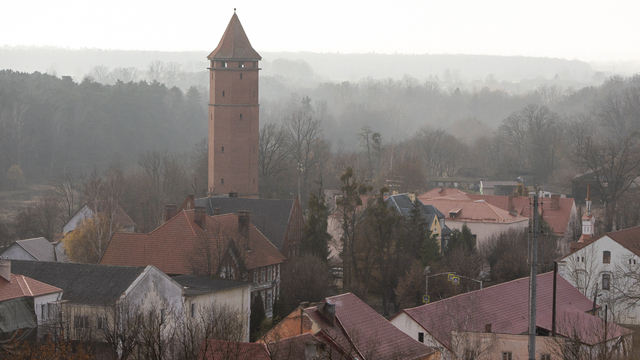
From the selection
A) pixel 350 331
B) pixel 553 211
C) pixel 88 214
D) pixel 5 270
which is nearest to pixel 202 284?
pixel 5 270

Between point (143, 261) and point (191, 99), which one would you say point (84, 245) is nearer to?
point (143, 261)

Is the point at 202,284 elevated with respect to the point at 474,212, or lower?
elevated

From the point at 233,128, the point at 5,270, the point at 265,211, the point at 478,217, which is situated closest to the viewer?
the point at 5,270

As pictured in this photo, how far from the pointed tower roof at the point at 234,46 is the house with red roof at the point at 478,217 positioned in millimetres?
19311

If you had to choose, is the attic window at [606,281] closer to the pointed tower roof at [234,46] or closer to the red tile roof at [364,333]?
the red tile roof at [364,333]

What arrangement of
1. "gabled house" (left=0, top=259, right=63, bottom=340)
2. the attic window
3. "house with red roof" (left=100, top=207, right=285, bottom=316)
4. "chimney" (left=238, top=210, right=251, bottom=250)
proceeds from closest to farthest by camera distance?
"gabled house" (left=0, top=259, right=63, bottom=340), "house with red roof" (left=100, top=207, right=285, bottom=316), "chimney" (left=238, top=210, right=251, bottom=250), the attic window

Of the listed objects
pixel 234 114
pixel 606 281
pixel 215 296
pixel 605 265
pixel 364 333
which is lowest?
pixel 606 281

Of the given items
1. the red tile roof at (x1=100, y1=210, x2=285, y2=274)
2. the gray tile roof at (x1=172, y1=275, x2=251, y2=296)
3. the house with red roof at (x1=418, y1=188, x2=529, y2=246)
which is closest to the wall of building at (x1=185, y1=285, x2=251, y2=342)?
the gray tile roof at (x1=172, y1=275, x2=251, y2=296)

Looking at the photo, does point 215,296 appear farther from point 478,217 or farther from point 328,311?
point 478,217

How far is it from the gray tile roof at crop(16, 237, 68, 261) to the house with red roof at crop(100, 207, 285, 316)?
883 centimetres

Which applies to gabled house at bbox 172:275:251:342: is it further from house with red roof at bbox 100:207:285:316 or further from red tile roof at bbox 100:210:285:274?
red tile roof at bbox 100:210:285:274

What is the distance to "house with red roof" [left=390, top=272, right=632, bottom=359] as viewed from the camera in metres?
32.0

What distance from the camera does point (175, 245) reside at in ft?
143

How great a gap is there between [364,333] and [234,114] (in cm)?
3638
